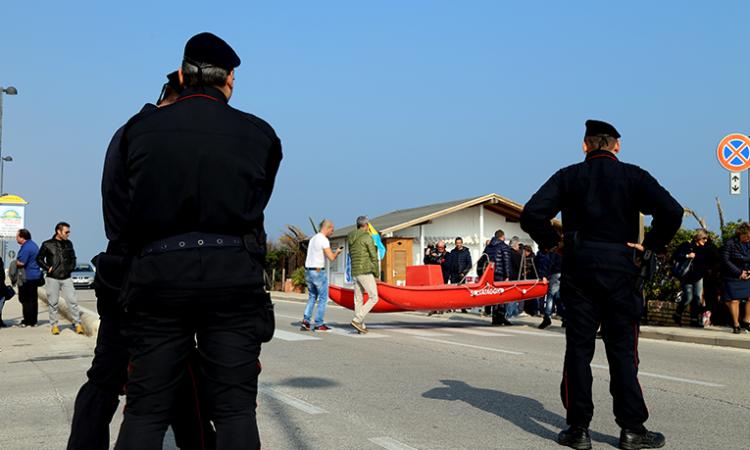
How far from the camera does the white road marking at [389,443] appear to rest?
527 cm

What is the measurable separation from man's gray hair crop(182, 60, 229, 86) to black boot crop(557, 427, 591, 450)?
341cm

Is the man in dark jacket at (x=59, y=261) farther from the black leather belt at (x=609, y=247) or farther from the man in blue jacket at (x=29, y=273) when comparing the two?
the black leather belt at (x=609, y=247)

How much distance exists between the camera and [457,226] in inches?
1439

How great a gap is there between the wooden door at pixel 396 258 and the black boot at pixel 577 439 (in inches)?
1156

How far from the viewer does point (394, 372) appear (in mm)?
8945

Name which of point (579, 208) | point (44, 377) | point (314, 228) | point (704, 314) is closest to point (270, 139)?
point (579, 208)

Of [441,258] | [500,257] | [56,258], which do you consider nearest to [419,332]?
[500,257]

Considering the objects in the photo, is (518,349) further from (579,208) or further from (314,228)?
(314,228)

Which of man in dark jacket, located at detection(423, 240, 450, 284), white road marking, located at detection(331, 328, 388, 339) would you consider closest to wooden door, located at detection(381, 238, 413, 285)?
man in dark jacket, located at detection(423, 240, 450, 284)

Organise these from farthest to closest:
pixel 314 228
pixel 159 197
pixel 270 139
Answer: pixel 314 228
pixel 270 139
pixel 159 197

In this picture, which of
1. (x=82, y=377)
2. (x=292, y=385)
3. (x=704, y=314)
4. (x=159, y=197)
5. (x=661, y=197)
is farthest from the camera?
(x=704, y=314)

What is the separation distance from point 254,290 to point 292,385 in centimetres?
503

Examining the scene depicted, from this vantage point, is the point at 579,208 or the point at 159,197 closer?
the point at 159,197

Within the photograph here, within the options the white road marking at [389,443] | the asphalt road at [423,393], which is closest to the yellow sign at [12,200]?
the asphalt road at [423,393]
